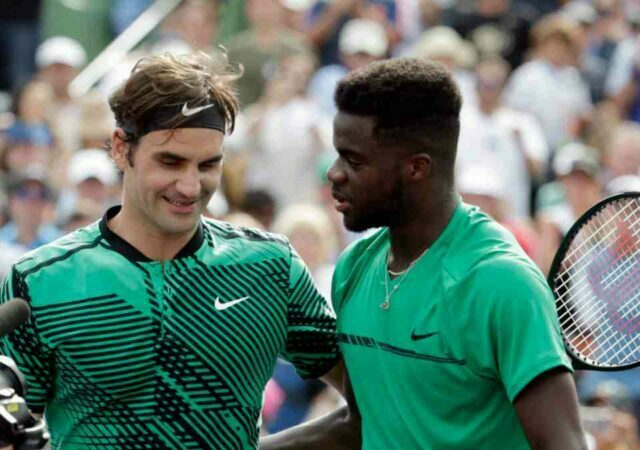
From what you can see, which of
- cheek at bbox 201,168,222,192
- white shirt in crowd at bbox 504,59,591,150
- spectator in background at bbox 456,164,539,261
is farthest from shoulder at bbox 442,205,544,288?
white shirt in crowd at bbox 504,59,591,150

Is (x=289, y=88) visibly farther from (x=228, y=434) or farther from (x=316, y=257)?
(x=228, y=434)

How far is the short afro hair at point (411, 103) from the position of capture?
14.0 ft

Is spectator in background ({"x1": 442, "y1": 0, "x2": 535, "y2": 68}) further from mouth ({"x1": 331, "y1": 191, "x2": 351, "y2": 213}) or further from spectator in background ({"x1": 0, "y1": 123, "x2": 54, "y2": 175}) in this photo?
mouth ({"x1": 331, "y1": 191, "x2": 351, "y2": 213})

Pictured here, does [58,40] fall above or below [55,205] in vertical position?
above

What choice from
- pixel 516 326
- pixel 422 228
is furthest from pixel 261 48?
pixel 516 326

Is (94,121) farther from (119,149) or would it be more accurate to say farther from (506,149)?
(119,149)

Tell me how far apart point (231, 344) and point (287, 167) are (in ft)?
20.3

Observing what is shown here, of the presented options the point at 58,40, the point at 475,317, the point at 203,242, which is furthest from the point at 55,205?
the point at 475,317

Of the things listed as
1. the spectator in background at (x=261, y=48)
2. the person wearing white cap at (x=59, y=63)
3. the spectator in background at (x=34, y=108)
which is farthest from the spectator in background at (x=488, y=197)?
the person wearing white cap at (x=59, y=63)

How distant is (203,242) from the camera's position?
4555mm

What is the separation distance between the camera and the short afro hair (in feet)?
14.0

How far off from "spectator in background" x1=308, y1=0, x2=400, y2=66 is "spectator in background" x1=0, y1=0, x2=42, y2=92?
7.42 ft

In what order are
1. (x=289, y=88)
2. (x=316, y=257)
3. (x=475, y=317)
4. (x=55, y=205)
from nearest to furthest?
(x=475, y=317) < (x=316, y=257) < (x=55, y=205) < (x=289, y=88)

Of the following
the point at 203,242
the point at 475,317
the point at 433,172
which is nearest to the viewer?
the point at 475,317
